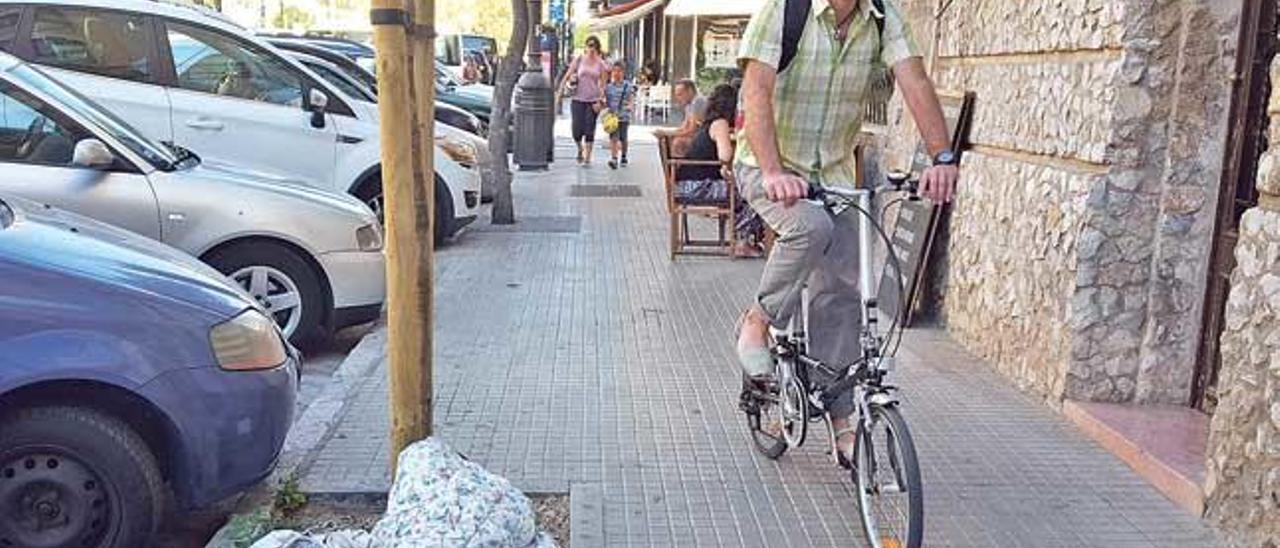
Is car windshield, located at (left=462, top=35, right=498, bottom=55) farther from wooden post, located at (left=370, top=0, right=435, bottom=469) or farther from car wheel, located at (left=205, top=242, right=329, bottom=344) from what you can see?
wooden post, located at (left=370, top=0, right=435, bottom=469)

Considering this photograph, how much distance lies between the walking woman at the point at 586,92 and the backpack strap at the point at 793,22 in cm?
1266

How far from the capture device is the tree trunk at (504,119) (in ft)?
35.2

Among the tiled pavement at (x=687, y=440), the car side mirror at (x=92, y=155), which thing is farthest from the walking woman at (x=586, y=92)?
the car side mirror at (x=92, y=155)

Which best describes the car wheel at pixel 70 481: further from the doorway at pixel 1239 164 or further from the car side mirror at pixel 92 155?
the doorway at pixel 1239 164

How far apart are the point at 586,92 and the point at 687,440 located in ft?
40.0

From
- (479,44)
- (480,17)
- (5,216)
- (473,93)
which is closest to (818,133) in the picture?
(5,216)

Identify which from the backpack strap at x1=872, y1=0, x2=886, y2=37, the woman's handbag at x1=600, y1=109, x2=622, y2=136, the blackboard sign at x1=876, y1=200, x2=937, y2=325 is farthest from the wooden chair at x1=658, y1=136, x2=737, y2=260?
the woman's handbag at x1=600, y1=109, x2=622, y2=136

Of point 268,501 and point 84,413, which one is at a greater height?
point 84,413

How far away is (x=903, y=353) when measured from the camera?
6305 mm

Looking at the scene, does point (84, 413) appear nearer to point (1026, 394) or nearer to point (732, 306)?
point (1026, 394)

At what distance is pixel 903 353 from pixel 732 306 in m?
1.51

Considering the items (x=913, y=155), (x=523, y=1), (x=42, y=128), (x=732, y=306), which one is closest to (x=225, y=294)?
(x=42, y=128)

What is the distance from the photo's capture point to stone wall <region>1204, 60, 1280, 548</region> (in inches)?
141

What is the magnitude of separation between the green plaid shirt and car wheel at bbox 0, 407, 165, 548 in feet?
7.29
